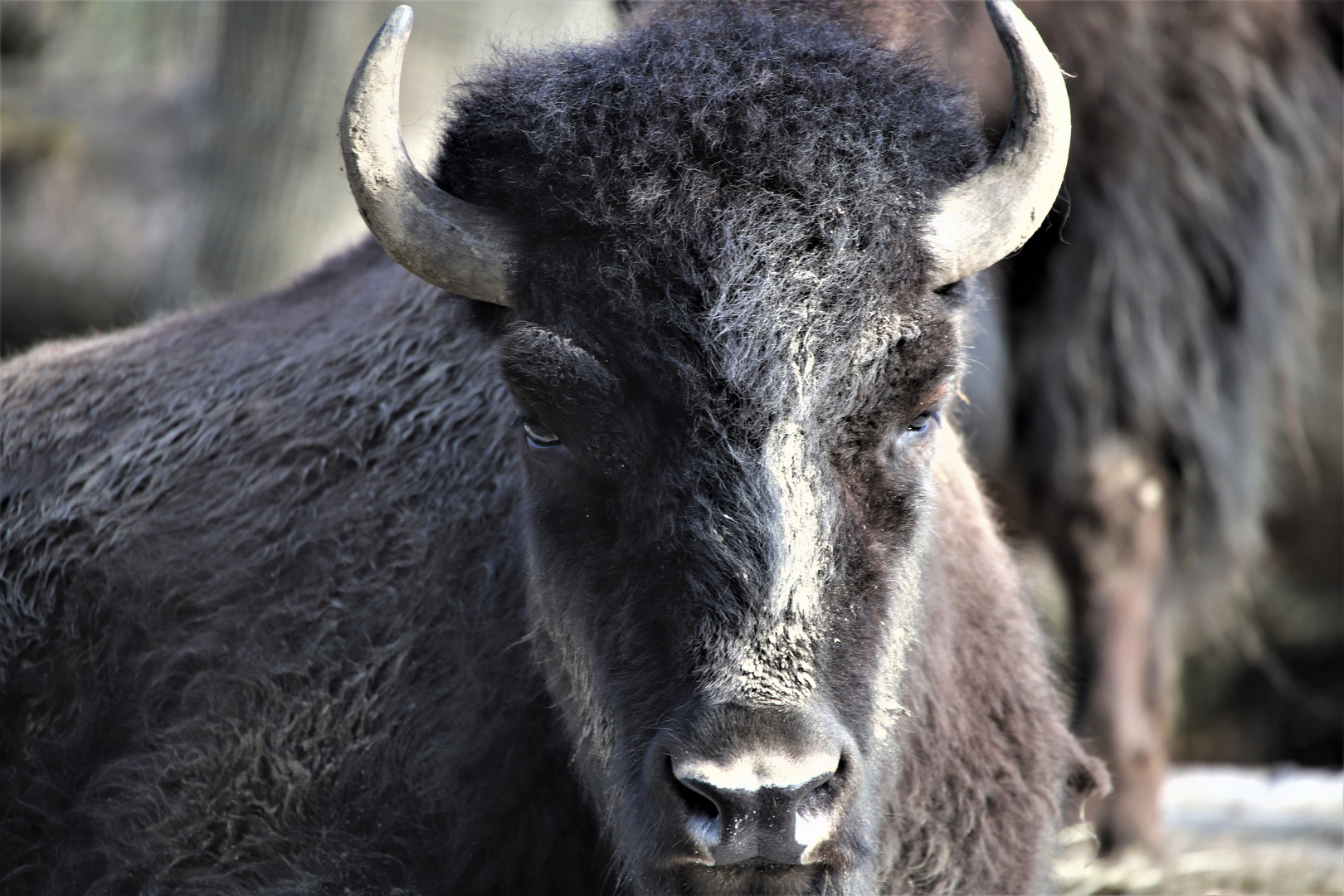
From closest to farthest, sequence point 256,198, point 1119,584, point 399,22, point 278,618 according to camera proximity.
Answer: point 399,22 < point 278,618 < point 1119,584 < point 256,198

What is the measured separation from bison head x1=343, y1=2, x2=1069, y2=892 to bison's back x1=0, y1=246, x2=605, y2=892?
0.50m

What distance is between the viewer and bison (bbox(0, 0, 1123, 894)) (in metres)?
2.56

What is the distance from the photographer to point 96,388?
419cm

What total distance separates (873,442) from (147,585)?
2111 millimetres

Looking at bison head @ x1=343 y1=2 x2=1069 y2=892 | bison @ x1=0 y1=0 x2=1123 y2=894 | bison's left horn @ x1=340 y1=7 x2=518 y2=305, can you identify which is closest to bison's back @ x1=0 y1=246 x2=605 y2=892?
bison @ x1=0 y1=0 x2=1123 y2=894

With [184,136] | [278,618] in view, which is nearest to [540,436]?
[278,618]

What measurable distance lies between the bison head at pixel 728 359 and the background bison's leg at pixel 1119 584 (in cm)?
411

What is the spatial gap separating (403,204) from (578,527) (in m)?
0.77

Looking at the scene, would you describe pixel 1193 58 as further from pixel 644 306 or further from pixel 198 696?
pixel 198 696

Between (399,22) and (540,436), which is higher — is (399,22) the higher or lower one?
the higher one

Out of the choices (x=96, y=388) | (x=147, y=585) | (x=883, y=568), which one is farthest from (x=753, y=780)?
(x=96, y=388)

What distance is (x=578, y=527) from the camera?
113 inches

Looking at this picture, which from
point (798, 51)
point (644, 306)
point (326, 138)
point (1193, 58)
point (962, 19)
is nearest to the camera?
point (644, 306)

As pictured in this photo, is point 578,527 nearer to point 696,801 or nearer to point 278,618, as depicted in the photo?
point 696,801
